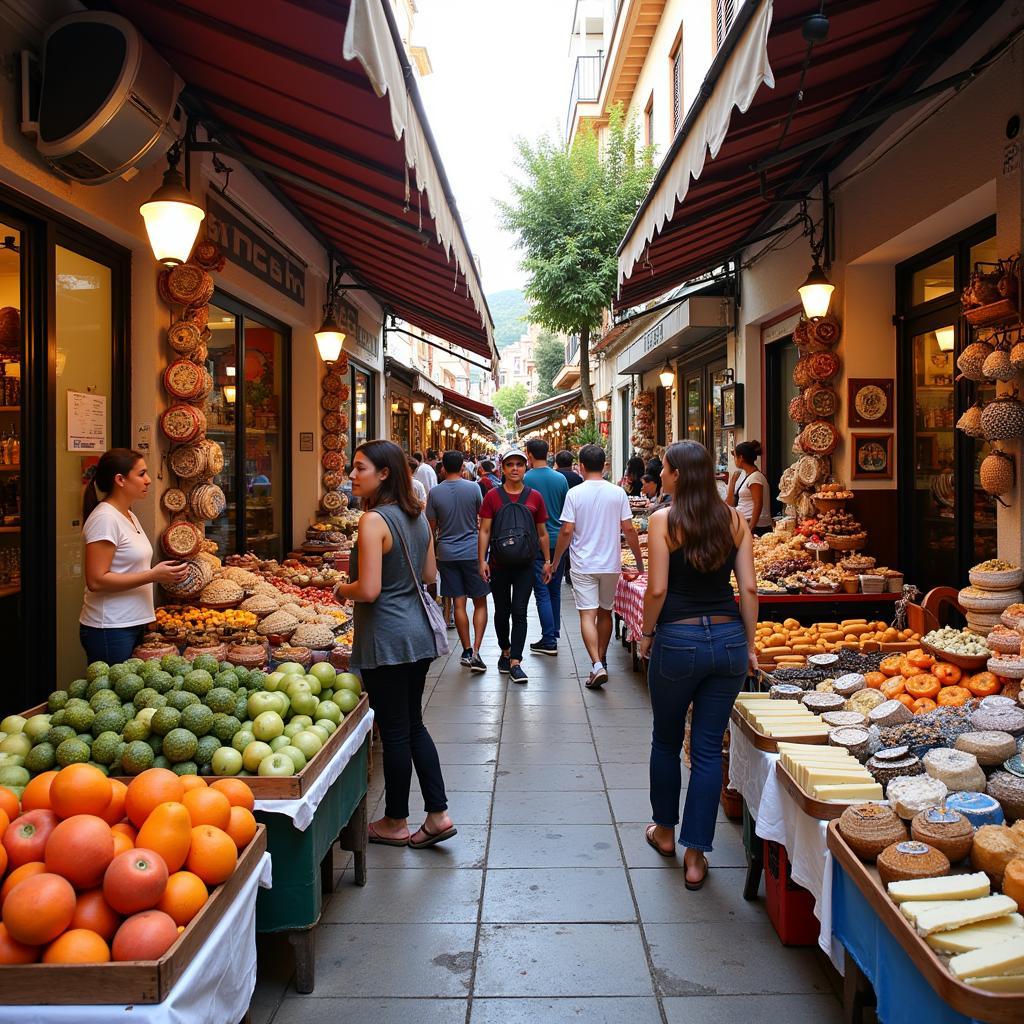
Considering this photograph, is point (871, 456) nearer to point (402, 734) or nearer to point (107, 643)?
point (402, 734)

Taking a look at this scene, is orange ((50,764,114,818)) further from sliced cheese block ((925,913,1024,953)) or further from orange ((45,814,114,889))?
sliced cheese block ((925,913,1024,953))

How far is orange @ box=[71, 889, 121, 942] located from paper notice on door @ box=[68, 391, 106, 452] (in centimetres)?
378

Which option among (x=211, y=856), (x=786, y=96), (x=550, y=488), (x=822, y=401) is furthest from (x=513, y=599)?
(x=211, y=856)

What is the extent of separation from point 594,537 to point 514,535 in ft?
2.90

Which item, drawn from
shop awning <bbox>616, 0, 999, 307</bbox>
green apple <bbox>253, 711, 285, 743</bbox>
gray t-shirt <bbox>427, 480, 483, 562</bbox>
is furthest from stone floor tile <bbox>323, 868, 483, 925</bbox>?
gray t-shirt <bbox>427, 480, 483, 562</bbox>

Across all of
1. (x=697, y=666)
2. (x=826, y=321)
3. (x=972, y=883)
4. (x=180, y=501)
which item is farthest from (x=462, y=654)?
(x=972, y=883)

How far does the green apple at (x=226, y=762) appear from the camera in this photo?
338 centimetres

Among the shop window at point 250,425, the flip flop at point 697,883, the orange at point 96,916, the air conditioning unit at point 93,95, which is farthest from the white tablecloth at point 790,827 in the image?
the shop window at point 250,425

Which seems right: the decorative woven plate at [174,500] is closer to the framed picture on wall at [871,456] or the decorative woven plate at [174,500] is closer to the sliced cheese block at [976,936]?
the sliced cheese block at [976,936]

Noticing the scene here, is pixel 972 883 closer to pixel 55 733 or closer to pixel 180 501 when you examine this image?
pixel 55 733

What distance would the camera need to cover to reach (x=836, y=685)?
4.64 m

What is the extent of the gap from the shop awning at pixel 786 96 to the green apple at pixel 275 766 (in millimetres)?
3504

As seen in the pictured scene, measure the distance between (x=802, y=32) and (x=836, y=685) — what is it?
3.39 m

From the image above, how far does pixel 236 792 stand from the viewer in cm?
306
